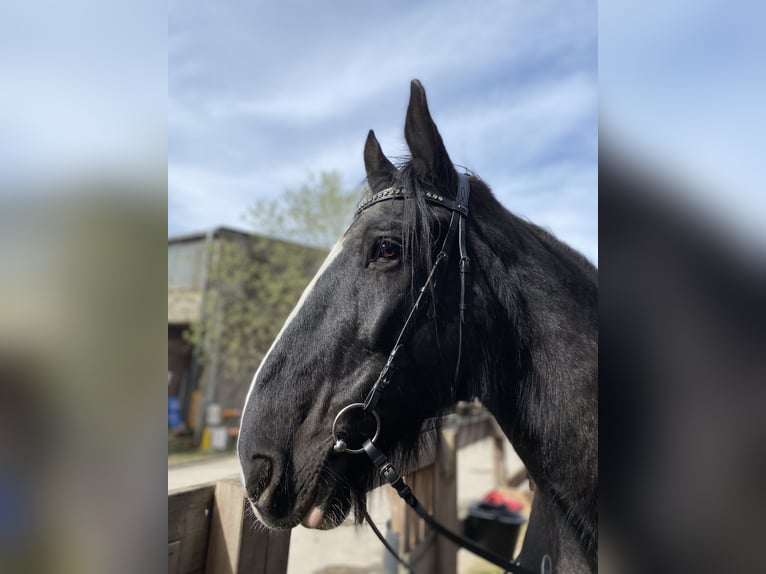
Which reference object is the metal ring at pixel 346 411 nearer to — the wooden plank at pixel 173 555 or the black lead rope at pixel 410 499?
the black lead rope at pixel 410 499

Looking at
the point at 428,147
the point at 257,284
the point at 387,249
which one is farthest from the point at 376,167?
the point at 257,284

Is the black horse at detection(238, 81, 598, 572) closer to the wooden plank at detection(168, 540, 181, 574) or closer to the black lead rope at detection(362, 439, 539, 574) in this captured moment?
the black lead rope at detection(362, 439, 539, 574)

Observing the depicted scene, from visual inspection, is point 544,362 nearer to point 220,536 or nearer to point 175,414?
point 220,536

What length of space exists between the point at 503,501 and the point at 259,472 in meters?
5.60

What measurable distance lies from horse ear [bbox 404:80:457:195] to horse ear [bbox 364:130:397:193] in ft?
0.45

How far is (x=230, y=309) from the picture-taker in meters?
16.3

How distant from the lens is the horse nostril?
1.48 m

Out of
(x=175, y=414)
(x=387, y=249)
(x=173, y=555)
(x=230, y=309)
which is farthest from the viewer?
(x=230, y=309)

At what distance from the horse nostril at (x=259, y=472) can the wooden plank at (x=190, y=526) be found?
0.22 m

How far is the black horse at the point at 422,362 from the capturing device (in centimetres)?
149

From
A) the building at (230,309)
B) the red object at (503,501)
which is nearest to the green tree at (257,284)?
the building at (230,309)

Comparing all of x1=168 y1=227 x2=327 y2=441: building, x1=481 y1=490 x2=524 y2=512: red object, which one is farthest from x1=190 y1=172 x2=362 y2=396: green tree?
x1=481 y1=490 x2=524 y2=512: red object
